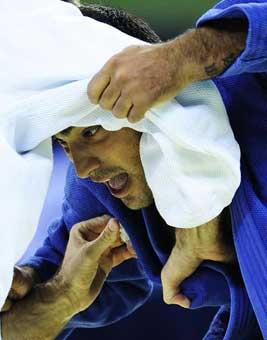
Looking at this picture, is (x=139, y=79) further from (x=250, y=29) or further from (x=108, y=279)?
(x=108, y=279)

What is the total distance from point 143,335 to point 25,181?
0.93 metres

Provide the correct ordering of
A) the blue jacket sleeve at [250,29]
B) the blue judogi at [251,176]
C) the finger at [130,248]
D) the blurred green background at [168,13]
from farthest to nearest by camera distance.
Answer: the blurred green background at [168,13] < the finger at [130,248] < the blue judogi at [251,176] < the blue jacket sleeve at [250,29]

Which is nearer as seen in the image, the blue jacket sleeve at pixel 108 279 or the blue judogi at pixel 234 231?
the blue judogi at pixel 234 231

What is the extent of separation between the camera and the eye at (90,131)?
987mm

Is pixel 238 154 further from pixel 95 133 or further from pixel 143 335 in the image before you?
pixel 143 335

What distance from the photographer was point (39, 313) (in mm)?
1281

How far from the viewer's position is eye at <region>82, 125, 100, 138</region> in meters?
0.99

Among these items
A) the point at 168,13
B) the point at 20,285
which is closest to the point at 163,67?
the point at 20,285

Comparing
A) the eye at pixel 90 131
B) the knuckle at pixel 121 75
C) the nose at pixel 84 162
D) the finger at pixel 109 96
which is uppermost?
the knuckle at pixel 121 75

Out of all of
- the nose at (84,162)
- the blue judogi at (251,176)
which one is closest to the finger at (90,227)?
the nose at (84,162)

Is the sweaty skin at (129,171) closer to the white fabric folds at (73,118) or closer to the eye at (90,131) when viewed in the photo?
the eye at (90,131)

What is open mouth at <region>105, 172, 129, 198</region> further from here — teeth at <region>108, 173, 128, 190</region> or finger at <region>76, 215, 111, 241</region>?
finger at <region>76, 215, 111, 241</region>

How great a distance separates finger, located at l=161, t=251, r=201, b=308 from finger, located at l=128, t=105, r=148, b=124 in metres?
0.32

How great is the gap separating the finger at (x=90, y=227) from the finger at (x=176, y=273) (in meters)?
0.15
